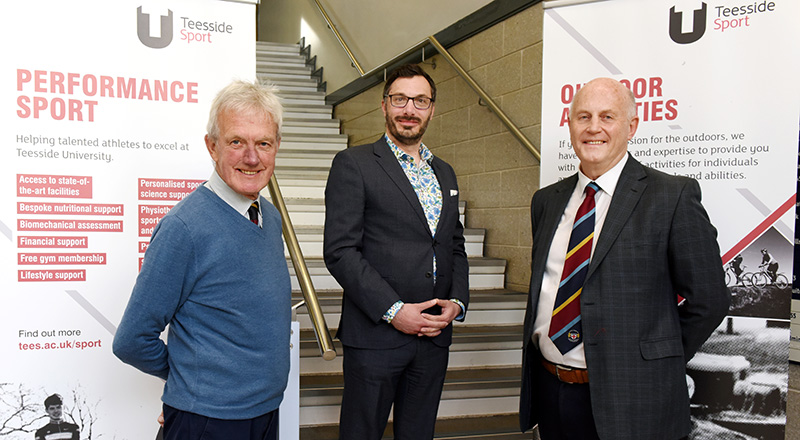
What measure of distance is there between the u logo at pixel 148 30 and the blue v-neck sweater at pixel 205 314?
0.86 m

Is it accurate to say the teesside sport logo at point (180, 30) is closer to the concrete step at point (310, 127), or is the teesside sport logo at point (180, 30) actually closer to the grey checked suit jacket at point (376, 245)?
the grey checked suit jacket at point (376, 245)

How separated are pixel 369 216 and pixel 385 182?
0.12 meters

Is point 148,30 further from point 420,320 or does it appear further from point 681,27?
point 681,27

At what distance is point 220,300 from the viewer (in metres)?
1.30

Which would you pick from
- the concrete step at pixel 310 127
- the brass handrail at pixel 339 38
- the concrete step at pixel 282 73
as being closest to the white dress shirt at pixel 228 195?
the concrete step at pixel 310 127

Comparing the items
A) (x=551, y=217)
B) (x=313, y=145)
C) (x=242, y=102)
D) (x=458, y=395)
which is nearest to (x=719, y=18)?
(x=551, y=217)

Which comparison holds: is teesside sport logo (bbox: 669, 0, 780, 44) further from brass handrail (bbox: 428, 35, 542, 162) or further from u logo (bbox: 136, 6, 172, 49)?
u logo (bbox: 136, 6, 172, 49)

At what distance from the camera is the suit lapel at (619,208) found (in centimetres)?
159

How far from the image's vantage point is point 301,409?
8.76ft

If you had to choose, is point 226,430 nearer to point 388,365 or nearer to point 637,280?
point 388,365

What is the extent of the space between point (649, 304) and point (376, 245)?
2.66 ft

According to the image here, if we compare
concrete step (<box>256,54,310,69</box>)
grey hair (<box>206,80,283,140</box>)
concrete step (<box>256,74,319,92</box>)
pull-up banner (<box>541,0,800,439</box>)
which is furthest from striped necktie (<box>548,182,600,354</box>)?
concrete step (<box>256,54,310,69</box>)

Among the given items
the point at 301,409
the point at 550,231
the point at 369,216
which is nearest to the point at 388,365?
the point at 369,216

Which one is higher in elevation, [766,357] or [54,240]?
[54,240]
